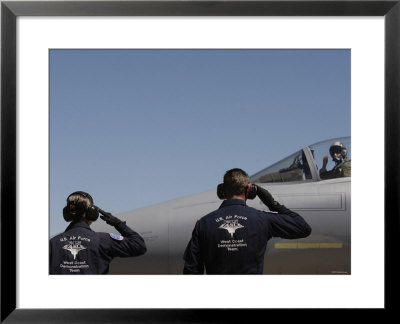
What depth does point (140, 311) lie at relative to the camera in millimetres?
2730

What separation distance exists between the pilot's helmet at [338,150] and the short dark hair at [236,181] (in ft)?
1.93

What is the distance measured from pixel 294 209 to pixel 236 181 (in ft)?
1.45

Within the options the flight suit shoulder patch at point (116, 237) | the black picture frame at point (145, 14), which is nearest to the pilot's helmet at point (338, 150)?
the black picture frame at point (145, 14)

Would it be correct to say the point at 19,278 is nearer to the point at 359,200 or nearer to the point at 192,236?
the point at 192,236

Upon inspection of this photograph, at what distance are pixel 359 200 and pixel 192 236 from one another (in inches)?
47.7

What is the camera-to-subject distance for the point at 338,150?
3260 mm

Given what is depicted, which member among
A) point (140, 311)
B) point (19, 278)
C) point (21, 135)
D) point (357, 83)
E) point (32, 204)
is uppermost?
point (357, 83)

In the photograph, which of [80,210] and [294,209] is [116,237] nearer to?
[80,210]

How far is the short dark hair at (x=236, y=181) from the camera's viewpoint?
3336 mm

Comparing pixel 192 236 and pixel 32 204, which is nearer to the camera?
pixel 32 204

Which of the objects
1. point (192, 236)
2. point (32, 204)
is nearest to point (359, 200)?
point (192, 236)

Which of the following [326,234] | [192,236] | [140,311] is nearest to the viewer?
[140,311]

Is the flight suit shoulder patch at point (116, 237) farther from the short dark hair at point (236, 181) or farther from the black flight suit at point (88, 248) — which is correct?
the short dark hair at point (236, 181)

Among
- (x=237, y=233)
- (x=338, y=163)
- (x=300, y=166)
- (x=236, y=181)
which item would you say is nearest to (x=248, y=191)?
(x=236, y=181)
